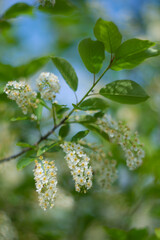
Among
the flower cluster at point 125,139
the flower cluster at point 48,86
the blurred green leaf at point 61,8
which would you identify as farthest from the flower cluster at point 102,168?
the blurred green leaf at point 61,8

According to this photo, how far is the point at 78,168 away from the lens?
1067 millimetres

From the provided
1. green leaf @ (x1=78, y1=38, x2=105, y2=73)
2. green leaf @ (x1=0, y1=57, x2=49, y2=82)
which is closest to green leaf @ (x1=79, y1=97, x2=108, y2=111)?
green leaf @ (x1=78, y1=38, x2=105, y2=73)

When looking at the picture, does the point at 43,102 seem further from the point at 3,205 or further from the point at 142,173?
the point at 142,173

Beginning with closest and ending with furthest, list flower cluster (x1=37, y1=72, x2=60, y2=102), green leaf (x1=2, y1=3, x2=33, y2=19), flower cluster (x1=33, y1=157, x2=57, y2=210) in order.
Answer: flower cluster (x1=33, y1=157, x2=57, y2=210) < flower cluster (x1=37, y1=72, x2=60, y2=102) < green leaf (x1=2, y1=3, x2=33, y2=19)

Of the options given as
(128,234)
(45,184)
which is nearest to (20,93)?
(45,184)

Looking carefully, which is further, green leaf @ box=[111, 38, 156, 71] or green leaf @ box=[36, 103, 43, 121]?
green leaf @ box=[36, 103, 43, 121]

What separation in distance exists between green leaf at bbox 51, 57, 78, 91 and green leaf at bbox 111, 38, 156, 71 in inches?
7.2

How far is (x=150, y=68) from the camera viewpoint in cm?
316

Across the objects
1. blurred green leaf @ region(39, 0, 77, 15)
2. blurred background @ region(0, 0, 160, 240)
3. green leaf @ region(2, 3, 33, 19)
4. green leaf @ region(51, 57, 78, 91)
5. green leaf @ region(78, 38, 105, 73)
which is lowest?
blurred background @ region(0, 0, 160, 240)

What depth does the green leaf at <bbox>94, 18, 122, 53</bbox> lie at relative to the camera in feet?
3.49

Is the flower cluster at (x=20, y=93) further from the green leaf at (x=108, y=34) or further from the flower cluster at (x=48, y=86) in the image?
the green leaf at (x=108, y=34)

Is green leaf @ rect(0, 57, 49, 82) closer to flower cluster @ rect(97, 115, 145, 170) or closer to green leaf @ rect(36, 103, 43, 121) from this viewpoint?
green leaf @ rect(36, 103, 43, 121)

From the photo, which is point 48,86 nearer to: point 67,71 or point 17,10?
point 67,71

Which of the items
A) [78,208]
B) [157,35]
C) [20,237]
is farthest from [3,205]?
[157,35]
